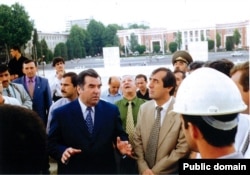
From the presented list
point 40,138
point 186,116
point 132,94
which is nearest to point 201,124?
point 186,116

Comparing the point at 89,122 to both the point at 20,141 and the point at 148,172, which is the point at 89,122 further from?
the point at 20,141

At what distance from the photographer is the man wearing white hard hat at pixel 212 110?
0.69 meters

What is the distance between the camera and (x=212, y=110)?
0.69m

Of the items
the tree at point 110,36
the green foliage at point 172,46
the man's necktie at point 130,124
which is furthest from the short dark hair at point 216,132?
the green foliage at point 172,46

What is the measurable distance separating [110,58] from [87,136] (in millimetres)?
2866

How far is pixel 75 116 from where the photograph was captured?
139 cm

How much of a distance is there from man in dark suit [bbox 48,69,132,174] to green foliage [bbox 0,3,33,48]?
1191mm

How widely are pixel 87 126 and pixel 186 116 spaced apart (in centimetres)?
73

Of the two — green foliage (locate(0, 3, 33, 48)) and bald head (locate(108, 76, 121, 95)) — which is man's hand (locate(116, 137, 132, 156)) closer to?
bald head (locate(108, 76, 121, 95))

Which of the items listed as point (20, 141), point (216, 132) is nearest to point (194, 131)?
point (216, 132)

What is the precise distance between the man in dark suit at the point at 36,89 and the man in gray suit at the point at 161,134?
1054 millimetres

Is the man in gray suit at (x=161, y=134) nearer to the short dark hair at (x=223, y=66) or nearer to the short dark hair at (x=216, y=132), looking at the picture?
the short dark hair at (x=223, y=66)

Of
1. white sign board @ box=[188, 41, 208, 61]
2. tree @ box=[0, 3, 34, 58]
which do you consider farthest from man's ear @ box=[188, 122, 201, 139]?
white sign board @ box=[188, 41, 208, 61]

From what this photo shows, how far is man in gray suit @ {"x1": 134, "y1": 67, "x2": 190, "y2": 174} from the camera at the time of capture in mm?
1404
